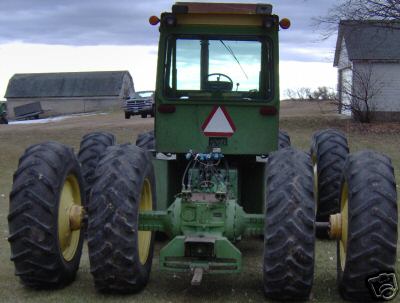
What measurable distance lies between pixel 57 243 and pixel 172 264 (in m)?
0.99

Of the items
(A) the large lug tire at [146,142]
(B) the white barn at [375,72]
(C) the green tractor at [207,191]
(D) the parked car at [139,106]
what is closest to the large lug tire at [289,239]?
(C) the green tractor at [207,191]

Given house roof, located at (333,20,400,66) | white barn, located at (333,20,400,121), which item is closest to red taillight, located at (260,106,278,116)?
white barn, located at (333,20,400,121)

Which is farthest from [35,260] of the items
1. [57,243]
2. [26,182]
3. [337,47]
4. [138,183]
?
[337,47]

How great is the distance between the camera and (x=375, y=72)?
3288 centimetres

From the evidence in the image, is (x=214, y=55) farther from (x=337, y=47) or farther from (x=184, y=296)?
(x=337, y=47)

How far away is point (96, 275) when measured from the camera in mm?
5816

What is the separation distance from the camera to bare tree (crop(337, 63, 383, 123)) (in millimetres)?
29641

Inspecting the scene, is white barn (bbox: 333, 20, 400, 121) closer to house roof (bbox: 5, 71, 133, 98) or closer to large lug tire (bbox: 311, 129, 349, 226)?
large lug tire (bbox: 311, 129, 349, 226)

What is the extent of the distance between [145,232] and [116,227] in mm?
916

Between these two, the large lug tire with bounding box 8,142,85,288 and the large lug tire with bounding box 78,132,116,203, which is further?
the large lug tire with bounding box 78,132,116,203

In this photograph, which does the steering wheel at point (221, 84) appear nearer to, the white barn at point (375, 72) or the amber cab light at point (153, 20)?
the amber cab light at point (153, 20)

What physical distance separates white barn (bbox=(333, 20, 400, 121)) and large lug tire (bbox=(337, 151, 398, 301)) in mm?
25046

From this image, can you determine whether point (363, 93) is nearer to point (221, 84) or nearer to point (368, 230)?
point (221, 84)

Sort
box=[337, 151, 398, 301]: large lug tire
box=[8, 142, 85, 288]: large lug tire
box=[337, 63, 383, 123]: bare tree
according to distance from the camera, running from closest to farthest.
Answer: box=[337, 151, 398, 301]: large lug tire, box=[8, 142, 85, 288]: large lug tire, box=[337, 63, 383, 123]: bare tree
